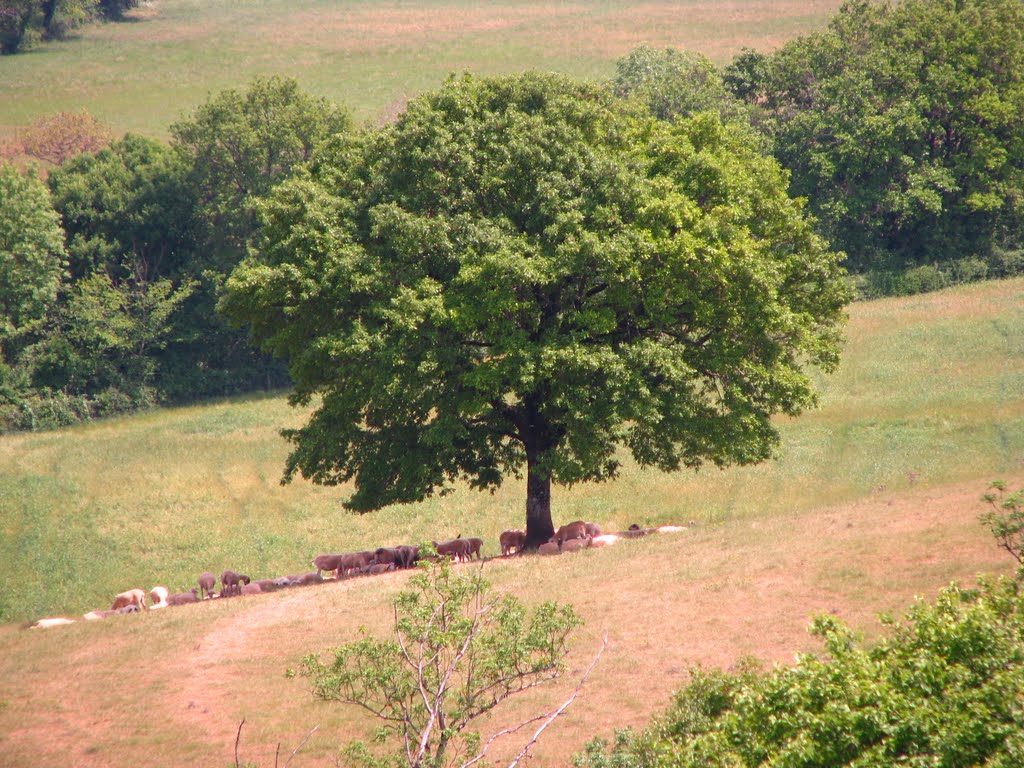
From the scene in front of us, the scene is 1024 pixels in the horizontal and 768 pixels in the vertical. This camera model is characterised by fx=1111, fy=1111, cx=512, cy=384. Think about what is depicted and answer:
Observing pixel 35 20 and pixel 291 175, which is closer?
pixel 291 175

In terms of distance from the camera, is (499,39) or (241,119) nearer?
(241,119)

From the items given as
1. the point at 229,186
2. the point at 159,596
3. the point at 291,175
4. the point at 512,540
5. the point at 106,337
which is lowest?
the point at 106,337

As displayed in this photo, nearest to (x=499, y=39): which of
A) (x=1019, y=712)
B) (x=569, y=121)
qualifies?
(x=569, y=121)

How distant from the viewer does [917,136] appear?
216 feet

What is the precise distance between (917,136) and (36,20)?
9009 cm

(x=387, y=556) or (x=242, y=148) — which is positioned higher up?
(x=242, y=148)

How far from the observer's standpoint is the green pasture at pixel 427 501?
3975cm

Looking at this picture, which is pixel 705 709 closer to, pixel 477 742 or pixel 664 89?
pixel 477 742

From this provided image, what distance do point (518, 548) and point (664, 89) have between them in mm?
47792

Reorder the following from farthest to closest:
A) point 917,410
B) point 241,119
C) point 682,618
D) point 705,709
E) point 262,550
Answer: point 241,119 → point 917,410 → point 262,550 → point 682,618 → point 705,709

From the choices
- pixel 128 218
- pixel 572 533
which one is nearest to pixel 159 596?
pixel 572 533

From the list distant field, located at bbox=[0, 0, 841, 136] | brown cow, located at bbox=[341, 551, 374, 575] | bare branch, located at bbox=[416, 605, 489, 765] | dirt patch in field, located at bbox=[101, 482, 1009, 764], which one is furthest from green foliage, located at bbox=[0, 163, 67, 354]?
bare branch, located at bbox=[416, 605, 489, 765]

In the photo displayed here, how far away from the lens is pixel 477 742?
1611cm

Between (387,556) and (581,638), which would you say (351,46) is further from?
(581,638)
